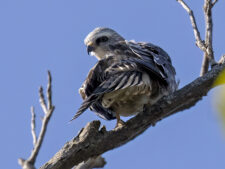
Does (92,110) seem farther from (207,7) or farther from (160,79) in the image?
(207,7)

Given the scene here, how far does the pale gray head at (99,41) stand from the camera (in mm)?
6129

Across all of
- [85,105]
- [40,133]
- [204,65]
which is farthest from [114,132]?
[40,133]

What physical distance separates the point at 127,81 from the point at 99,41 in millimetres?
2193

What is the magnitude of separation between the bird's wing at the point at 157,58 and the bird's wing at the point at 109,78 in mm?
253

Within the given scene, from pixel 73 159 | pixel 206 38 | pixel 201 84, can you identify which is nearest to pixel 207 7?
pixel 206 38

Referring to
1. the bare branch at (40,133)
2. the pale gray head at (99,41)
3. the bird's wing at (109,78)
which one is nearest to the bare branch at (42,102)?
the bare branch at (40,133)

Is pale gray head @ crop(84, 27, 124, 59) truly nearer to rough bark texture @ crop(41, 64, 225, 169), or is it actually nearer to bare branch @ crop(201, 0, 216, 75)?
bare branch @ crop(201, 0, 216, 75)

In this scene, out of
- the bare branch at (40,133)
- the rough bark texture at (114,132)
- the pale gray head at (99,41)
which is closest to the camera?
the bare branch at (40,133)

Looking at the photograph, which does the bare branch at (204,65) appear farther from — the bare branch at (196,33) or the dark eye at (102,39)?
the dark eye at (102,39)

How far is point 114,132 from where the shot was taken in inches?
151

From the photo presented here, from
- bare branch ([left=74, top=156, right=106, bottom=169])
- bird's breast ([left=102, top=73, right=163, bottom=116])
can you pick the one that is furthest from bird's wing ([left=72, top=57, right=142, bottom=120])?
bare branch ([left=74, top=156, right=106, bottom=169])

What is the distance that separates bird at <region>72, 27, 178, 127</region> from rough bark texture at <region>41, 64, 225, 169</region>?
0.25 meters

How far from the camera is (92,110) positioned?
5.29 m

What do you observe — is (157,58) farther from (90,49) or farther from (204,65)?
(90,49)
